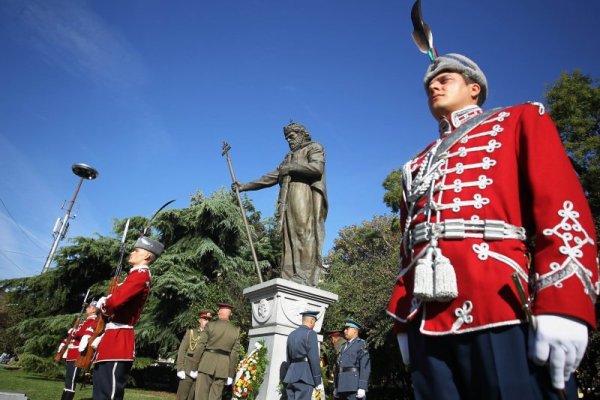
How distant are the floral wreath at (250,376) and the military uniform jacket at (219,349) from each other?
2542 millimetres

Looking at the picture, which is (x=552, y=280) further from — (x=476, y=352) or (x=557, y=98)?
(x=557, y=98)

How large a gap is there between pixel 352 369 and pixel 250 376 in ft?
9.90

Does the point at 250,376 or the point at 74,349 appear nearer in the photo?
the point at 250,376

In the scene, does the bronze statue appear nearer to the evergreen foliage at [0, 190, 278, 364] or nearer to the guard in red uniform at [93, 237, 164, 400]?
the guard in red uniform at [93, 237, 164, 400]

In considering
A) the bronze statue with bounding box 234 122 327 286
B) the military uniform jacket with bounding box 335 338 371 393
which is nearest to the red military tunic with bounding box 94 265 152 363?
the bronze statue with bounding box 234 122 327 286

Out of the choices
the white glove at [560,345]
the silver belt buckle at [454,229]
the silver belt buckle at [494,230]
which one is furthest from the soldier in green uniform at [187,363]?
the white glove at [560,345]

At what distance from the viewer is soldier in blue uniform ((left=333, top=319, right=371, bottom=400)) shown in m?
7.38

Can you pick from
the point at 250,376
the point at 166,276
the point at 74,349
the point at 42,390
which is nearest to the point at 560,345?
the point at 250,376

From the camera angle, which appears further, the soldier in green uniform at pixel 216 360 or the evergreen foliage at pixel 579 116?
the evergreen foliage at pixel 579 116

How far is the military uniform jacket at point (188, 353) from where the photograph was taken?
9.17 meters

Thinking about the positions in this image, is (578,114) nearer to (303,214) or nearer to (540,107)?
(303,214)

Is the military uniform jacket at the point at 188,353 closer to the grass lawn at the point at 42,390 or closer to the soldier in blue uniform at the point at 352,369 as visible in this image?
the grass lawn at the point at 42,390

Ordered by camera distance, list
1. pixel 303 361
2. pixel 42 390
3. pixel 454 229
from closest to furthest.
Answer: pixel 454 229, pixel 303 361, pixel 42 390

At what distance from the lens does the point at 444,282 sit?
61.0 inches
